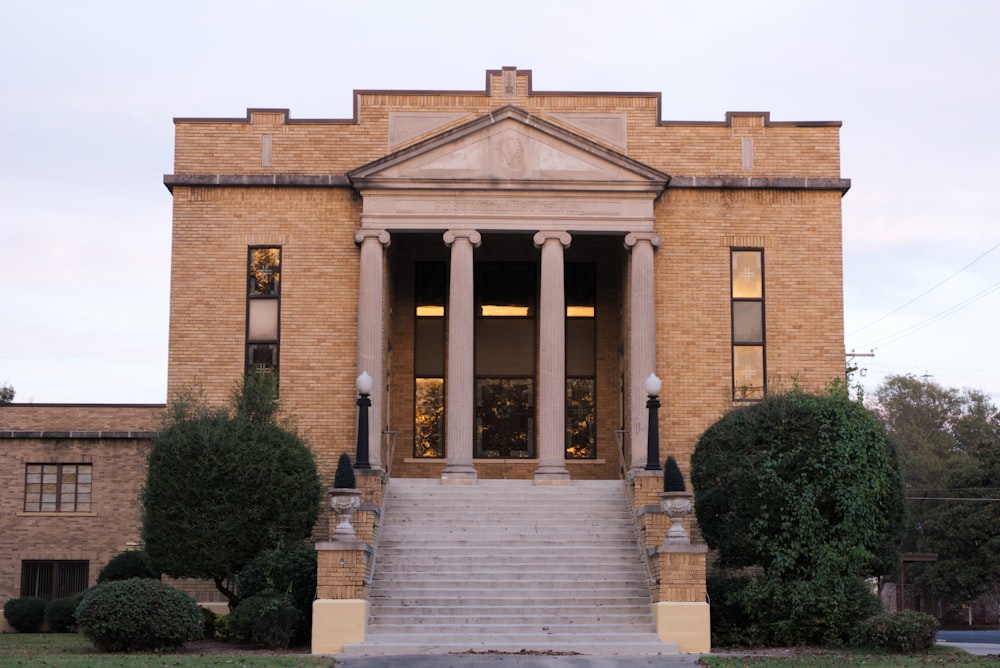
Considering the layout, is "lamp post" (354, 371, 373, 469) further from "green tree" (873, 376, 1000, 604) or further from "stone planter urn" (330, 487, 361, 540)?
"green tree" (873, 376, 1000, 604)

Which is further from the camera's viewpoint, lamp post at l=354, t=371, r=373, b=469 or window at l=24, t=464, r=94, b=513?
window at l=24, t=464, r=94, b=513

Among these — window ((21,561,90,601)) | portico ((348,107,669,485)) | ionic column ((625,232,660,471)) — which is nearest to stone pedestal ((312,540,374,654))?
portico ((348,107,669,485))

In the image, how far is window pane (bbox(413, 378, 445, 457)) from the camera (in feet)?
107

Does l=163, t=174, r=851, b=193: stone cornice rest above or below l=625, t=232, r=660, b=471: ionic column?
above

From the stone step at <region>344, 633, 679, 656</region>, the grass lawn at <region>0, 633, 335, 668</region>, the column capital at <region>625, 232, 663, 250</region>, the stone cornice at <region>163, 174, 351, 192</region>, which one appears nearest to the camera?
the grass lawn at <region>0, 633, 335, 668</region>

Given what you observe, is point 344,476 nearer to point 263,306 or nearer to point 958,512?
point 263,306

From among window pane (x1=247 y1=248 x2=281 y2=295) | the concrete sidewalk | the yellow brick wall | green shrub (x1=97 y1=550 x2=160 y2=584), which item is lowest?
the concrete sidewalk

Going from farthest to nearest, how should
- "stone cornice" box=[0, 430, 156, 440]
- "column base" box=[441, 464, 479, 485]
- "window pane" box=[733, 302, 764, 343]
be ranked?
"stone cornice" box=[0, 430, 156, 440] < "window pane" box=[733, 302, 764, 343] < "column base" box=[441, 464, 479, 485]

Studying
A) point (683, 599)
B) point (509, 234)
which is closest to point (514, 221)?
point (509, 234)

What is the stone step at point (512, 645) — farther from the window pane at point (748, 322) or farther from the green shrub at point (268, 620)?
Result: the window pane at point (748, 322)

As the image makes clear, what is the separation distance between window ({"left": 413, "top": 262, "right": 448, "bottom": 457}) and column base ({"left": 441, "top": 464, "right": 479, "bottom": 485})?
13.7 feet

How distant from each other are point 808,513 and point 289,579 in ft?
30.1

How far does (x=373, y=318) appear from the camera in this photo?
2953 cm

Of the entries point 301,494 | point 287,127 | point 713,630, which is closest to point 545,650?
point 713,630
